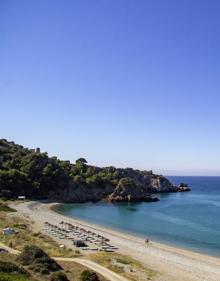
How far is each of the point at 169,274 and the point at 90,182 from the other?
313 ft

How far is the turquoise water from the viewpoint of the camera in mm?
61816

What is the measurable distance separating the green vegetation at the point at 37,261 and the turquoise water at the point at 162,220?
27.4 m

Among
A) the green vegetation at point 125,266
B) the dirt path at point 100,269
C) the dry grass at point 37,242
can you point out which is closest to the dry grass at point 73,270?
the dirt path at point 100,269

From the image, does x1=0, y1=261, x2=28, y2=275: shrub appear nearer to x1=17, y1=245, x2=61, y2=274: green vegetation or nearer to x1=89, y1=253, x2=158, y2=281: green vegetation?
x1=17, y1=245, x2=61, y2=274: green vegetation

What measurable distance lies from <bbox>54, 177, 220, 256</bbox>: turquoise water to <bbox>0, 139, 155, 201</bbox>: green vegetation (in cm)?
1532

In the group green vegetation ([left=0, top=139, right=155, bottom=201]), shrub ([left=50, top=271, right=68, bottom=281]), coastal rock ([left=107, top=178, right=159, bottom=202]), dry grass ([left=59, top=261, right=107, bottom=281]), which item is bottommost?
dry grass ([left=59, top=261, right=107, bottom=281])

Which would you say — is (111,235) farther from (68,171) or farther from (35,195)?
(68,171)

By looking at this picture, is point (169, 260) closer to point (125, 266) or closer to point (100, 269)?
point (125, 266)

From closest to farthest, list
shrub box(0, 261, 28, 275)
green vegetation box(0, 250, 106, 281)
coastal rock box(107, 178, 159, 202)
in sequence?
green vegetation box(0, 250, 106, 281)
shrub box(0, 261, 28, 275)
coastal rock box(107, 178, 159, 202)

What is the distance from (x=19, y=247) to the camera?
42250mm

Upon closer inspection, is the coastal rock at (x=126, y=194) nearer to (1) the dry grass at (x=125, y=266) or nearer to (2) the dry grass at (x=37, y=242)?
(2) the dry grass at (x=37, y=242)

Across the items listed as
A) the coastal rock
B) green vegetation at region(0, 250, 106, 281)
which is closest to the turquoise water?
the coastal rock

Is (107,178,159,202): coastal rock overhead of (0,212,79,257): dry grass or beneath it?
overhead

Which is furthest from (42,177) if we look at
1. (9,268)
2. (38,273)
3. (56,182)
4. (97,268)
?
(9,268)
